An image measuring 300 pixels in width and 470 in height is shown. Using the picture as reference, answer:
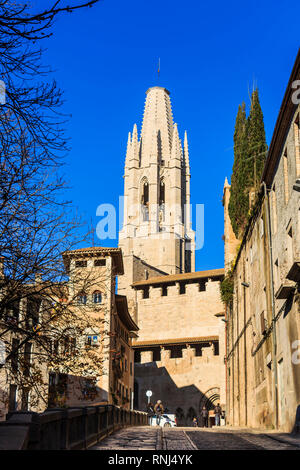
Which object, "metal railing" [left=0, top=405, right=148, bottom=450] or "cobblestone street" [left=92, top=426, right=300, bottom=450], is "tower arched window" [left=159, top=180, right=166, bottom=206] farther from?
"metal railing" [left=0, top=405, right=148, bottom=450]

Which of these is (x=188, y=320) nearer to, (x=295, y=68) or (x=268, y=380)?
(x=268, y=380)

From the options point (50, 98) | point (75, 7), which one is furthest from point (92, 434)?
point (75, 7)

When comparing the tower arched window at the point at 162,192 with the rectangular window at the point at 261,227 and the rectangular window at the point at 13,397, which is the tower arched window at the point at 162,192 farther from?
the rectangular window at the point at 261,227

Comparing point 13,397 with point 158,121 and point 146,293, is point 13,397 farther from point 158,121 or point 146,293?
point 158,121

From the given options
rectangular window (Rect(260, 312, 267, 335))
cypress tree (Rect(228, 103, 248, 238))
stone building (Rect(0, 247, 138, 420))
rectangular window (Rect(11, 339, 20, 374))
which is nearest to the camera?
rectangular window (Rect(11, 339, 20, 374))

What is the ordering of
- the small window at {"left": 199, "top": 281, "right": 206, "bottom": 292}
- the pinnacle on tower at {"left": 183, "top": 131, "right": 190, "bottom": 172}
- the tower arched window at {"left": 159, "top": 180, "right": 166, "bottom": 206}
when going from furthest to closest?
the pinnacle on tower at {"left": 183, "top": 131, "right": 190, "bottom": 172} < the tower arched window at {"left": 159, "top": 180, "right": 166, "bottom": 206} < the small window at {"left": 199, "top": 281, "right": 206, "bottom": 292}

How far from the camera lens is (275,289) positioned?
20.5 meters

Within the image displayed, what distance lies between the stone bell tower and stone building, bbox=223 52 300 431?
70432mm

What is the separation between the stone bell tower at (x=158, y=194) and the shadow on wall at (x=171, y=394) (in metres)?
39.6

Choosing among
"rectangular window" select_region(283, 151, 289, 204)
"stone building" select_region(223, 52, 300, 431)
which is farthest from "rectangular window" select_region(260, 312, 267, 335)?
"rectangular window" select_region(283, 151, 289, 204)

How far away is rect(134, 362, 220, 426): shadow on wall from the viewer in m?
56.7

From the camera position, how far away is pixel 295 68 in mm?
15992

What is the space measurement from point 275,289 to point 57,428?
46.7ft

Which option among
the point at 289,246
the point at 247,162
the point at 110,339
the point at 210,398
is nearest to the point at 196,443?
the point at 289,246
